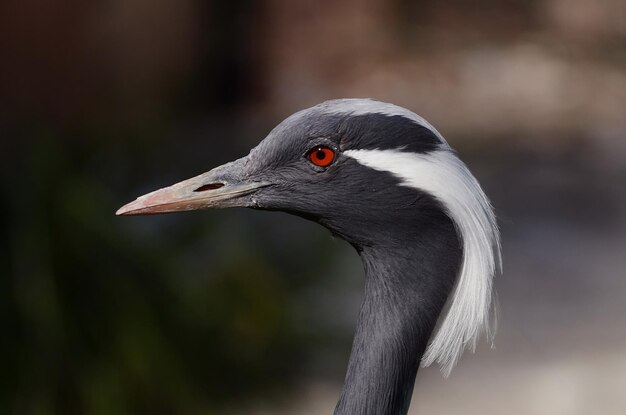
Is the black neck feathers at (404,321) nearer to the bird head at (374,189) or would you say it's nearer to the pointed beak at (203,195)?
the bird head at (374,189)

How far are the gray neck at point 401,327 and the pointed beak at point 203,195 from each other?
0.42 metres

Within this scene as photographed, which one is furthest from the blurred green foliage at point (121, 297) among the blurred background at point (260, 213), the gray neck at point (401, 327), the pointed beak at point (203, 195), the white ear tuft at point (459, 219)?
the white ear tuft at point (459, 219)

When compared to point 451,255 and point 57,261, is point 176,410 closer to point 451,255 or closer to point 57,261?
point 57,261

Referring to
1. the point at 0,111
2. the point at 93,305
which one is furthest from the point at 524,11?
the point at 93,305

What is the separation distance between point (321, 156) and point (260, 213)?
169 inches

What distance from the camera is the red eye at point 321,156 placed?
2.60 metres

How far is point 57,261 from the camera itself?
5.05 meters

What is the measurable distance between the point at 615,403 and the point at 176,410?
2691mm

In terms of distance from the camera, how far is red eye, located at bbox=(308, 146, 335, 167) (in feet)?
8.53

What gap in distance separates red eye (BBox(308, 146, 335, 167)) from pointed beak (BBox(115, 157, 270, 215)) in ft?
0.48

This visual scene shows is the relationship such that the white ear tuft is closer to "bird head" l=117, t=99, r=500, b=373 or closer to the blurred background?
"bird head" l=117, t=99, r=500, b=373

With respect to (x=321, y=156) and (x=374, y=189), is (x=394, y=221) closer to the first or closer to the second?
(x=374, y=189)

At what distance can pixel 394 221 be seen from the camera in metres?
2.59

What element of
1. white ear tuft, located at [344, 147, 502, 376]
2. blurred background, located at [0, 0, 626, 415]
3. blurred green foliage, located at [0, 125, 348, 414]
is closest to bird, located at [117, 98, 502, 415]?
white ear tuft, located at [344, 147, 502, 376]
